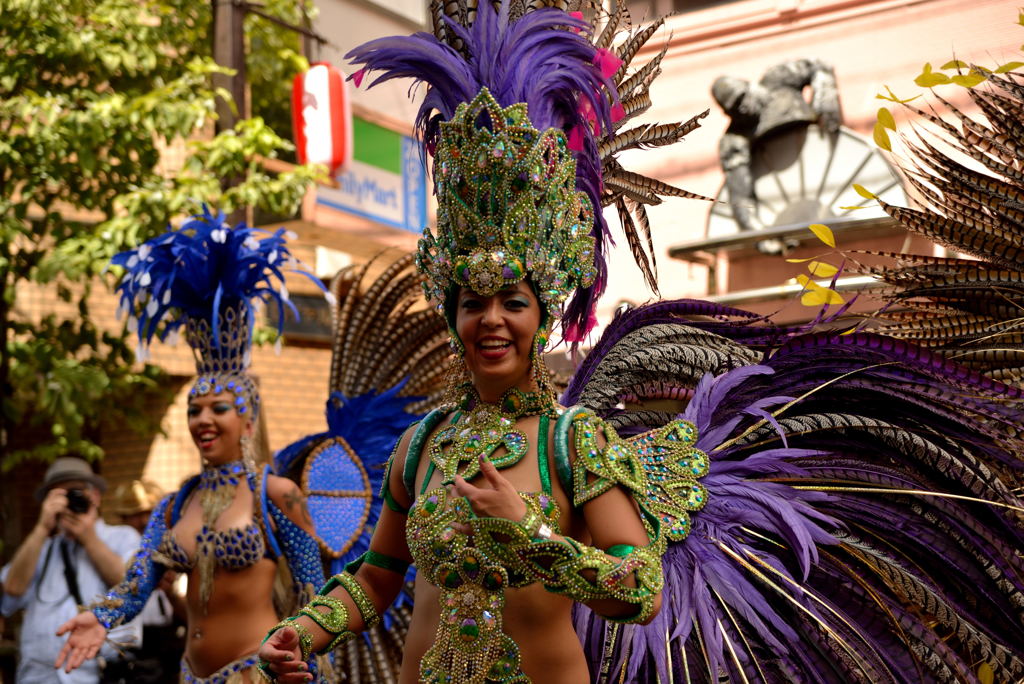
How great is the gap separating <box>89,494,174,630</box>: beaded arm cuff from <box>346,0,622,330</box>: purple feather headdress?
2500 mm

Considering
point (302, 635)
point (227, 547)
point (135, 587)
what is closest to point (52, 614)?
point (135, 587)

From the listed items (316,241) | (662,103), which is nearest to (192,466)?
(316,241)

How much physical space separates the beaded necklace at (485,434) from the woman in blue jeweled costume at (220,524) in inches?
81.3

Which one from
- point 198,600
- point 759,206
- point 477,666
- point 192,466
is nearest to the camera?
point 477,666

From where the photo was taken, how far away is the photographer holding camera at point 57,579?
19.2 feet

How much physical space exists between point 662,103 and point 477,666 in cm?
912

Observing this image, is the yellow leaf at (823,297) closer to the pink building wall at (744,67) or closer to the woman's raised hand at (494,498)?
the woman's raised hand at (494,498)

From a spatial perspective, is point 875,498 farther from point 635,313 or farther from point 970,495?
point 635,313

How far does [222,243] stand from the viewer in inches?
195

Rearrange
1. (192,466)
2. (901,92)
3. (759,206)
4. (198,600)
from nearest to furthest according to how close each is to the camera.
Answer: (198,600) → (901,92) → (759,206) → (192,466)

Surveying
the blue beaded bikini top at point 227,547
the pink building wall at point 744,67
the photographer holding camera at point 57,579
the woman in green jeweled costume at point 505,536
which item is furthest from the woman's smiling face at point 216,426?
the pink building wall at point 744,67

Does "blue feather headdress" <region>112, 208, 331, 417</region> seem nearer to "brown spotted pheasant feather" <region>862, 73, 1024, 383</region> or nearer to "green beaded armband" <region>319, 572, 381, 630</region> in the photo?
"green beaded armband" <region>319, 572, 381, 630</region>

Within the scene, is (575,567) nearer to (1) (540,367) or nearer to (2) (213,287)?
(1) (540,367)

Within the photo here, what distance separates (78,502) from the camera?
5949 millimetres
